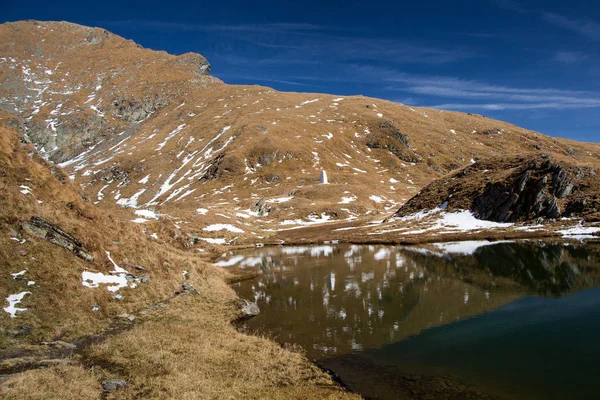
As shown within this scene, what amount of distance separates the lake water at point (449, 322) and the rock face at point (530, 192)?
23225mm

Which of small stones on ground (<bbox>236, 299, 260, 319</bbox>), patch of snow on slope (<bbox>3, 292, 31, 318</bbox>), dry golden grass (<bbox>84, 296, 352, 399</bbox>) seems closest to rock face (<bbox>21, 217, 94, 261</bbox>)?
patch of snow on slope (<bbox>3, 292, 31, 318</bbox>)

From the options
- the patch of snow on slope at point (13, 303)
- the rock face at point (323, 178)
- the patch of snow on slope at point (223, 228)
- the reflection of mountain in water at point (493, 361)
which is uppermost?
the rock face at point (323, 178)

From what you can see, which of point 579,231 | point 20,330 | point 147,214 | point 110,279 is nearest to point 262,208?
point 147,214

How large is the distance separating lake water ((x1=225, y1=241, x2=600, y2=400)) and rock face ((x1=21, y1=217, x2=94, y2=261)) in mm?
12938

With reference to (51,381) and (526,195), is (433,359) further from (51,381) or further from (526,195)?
(526,195)

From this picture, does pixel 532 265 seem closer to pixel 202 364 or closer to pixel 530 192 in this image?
pixel 202 364

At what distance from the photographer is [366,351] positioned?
1977cm

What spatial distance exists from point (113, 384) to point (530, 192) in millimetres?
82538

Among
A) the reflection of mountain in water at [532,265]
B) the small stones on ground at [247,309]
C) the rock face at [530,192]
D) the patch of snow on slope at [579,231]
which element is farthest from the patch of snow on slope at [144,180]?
the patch of snow on slope at [579,231]

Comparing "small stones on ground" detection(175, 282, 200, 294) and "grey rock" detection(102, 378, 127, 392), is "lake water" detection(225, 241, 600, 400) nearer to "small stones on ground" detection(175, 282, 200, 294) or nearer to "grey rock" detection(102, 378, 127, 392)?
"small stones on ground" detection(175, 282, 200, 294)

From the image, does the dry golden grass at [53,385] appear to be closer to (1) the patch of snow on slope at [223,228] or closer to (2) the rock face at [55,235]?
(2) the rock face at [55,235]

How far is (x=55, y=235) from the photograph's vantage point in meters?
24.4

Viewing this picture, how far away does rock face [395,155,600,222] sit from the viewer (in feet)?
223

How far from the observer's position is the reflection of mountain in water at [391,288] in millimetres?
23516
